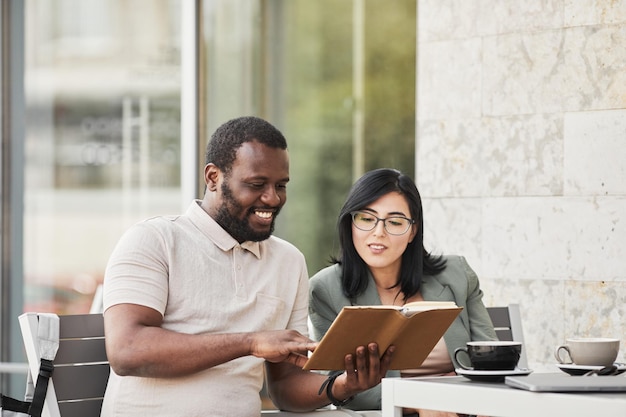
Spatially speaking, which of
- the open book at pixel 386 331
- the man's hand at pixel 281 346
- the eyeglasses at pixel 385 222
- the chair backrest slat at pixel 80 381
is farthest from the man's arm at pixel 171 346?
the eyeglasses at pixel 385 222

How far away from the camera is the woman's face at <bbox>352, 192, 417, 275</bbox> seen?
346cm

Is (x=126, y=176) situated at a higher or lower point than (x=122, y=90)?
lower

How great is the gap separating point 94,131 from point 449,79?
259 centimetres

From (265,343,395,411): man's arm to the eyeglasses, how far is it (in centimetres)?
55

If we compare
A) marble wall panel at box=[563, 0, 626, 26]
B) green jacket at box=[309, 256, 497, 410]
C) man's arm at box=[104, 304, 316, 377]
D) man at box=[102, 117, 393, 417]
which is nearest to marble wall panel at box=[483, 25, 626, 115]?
marble wall panel at box=[563, 0, 626, 26]

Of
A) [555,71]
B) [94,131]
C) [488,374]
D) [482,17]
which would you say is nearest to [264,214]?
[488,374]

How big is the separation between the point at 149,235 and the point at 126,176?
146 inches

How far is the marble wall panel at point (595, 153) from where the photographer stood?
4410mm

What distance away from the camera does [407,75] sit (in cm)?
570

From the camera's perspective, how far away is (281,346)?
109 inches

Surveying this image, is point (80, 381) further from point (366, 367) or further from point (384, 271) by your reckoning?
point (384, 271)

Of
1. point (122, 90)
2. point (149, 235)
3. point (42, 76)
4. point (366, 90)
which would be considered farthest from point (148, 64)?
point (149, 235)

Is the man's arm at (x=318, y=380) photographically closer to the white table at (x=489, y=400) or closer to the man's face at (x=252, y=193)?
the white table at (x=489, y=400)

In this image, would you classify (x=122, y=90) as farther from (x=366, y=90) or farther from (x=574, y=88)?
(x=574, y=88)
